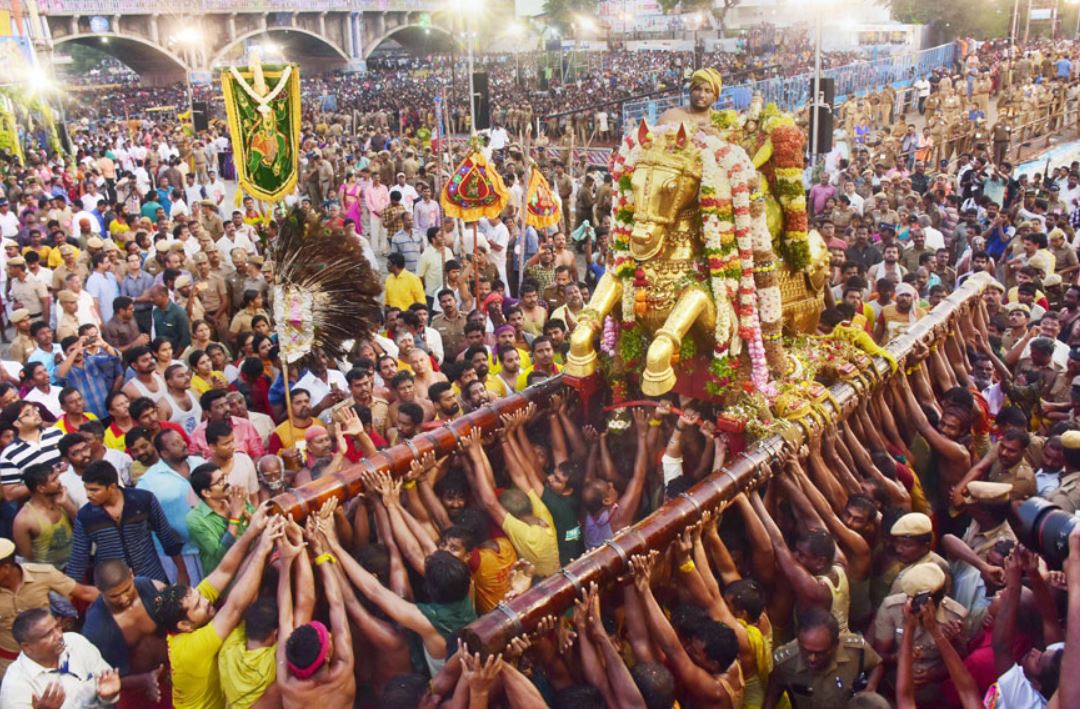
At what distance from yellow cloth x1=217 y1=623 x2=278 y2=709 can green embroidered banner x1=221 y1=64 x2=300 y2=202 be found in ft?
9.78

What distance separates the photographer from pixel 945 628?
3605 mm

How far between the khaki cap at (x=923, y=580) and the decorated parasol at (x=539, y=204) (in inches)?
253

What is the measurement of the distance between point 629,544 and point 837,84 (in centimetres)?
2222

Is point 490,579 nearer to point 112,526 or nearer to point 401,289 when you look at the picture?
point 112,526

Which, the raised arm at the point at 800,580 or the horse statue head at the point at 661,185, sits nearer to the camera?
the raised arm at the point at 800,580

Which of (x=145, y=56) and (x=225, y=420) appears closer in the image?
(x=225, y=420)

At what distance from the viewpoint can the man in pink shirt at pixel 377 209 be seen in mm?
13047

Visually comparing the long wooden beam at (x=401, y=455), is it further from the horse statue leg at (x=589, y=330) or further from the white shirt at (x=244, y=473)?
the white shirt at (x=244, y=473)

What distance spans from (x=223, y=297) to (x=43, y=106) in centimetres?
A: 1597

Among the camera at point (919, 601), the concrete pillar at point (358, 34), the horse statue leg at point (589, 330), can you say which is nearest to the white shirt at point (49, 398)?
the horse statue leg at point (589, 330)

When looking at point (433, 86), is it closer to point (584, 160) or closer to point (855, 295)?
point (584, 160)

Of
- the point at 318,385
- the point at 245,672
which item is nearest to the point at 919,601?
the point at 245,672

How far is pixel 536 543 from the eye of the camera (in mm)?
4340

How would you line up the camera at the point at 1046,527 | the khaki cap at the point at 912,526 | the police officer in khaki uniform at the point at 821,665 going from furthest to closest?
the khaki cap at the point at 912,526 < the police officer in khaki uniform at the point at 821,665 < the camera at the point at 1046,527
